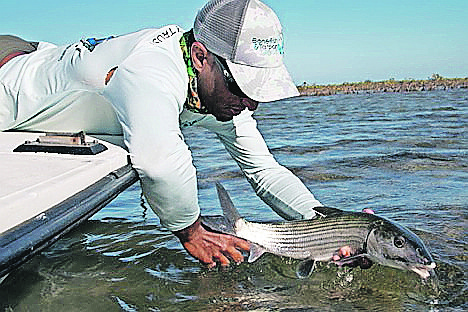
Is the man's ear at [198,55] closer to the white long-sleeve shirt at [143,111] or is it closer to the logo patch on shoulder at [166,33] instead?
the white long-sleeve shirt at [143,111]

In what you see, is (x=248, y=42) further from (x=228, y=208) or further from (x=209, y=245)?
(x=209, y=245)

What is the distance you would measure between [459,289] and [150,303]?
1.96 meters

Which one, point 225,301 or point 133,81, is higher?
point 133,81

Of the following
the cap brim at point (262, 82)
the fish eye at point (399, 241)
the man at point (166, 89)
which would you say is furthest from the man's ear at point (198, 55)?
the fish eye at point (399, 241)

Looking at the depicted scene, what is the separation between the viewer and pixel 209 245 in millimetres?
3756

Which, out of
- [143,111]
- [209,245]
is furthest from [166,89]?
[209,245]

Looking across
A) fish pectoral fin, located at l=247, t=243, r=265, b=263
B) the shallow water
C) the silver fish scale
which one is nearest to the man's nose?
the silver fish scale

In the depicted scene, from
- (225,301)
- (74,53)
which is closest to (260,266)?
(225,301)

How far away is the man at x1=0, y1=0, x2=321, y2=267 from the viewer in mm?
3311

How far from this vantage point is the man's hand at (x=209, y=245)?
3.65 metres

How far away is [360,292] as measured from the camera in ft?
13.7

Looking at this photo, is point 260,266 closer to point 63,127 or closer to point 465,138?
point 63,127

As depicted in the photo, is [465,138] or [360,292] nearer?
[360,292]

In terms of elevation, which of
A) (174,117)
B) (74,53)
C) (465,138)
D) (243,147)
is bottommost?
(465,138)
